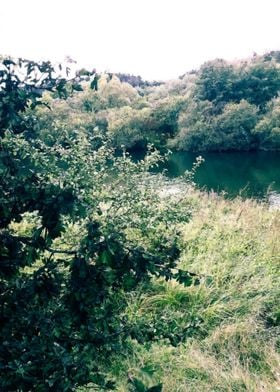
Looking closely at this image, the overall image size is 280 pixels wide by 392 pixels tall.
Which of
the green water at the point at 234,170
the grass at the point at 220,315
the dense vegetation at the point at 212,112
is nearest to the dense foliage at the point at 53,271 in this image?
the grass at the point at 220,315

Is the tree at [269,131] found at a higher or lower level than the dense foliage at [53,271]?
lower

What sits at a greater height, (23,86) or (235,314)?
(23,86)

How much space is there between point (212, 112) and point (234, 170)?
1612 cm

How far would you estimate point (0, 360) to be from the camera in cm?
182

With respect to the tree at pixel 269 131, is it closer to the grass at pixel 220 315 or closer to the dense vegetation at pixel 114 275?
the dense vegetation at pixel 114 275

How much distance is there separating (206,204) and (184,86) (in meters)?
51.4

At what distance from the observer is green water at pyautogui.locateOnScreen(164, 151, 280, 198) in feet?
83.0

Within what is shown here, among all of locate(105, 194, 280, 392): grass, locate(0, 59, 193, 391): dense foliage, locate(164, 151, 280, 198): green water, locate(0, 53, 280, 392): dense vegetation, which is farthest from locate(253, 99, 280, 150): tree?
locate(0, 59, 193, 391): dense foliage

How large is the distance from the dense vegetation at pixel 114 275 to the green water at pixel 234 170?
48.9ft

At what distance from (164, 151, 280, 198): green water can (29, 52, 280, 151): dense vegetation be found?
1.82 metres

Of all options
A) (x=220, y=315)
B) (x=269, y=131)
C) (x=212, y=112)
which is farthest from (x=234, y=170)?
(x=220, y=315)

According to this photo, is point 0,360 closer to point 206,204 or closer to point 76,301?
point 76,301

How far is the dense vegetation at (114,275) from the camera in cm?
176

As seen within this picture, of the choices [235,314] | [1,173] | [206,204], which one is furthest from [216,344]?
[206,204]
